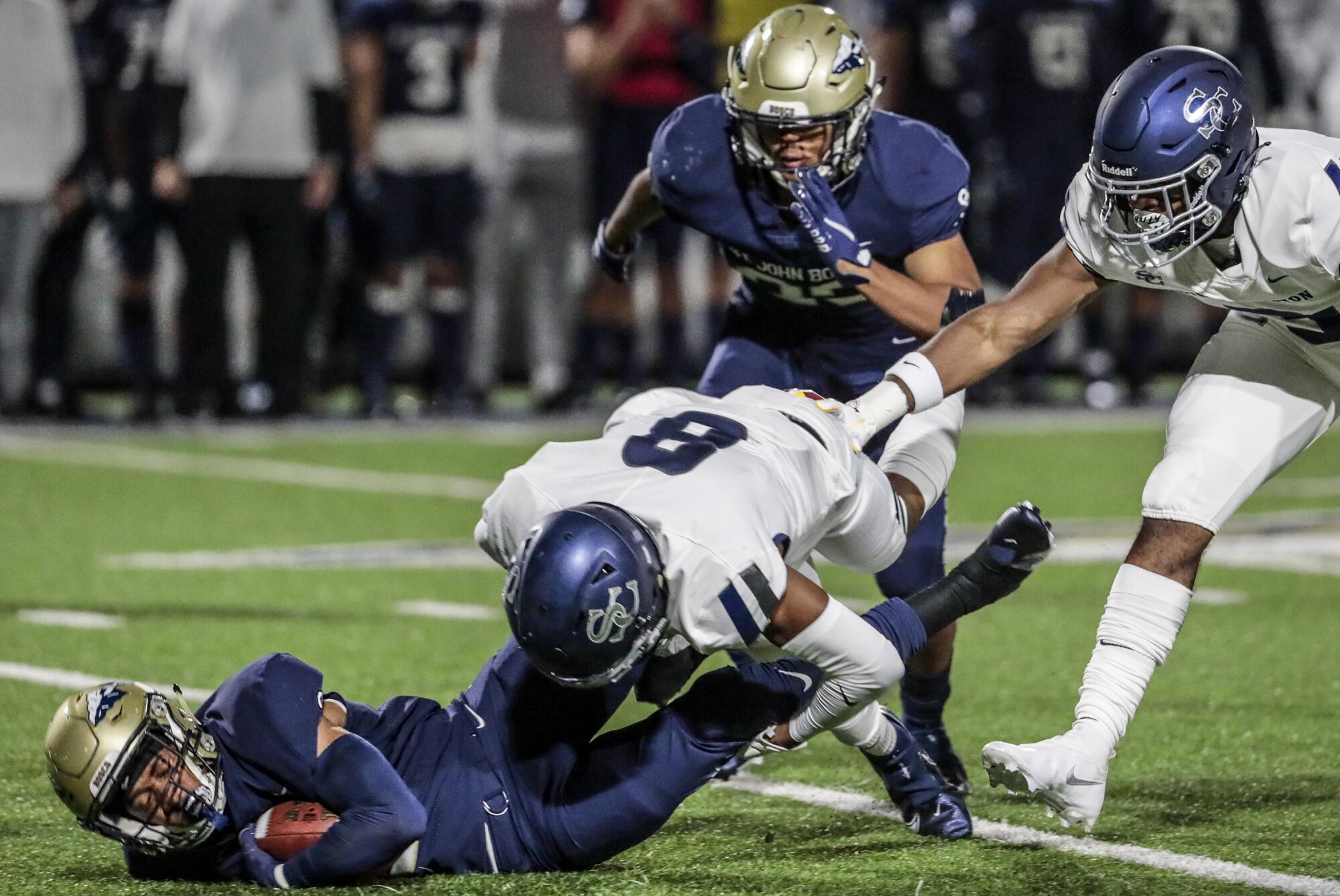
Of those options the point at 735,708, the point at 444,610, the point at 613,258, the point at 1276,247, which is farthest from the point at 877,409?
the point at 444,610

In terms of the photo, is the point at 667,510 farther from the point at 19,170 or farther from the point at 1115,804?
the point at 19,170

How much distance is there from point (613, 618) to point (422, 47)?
24.6ft

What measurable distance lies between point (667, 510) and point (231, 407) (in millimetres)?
7833

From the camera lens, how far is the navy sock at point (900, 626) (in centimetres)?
397

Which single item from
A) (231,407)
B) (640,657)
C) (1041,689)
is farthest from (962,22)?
(640,657)

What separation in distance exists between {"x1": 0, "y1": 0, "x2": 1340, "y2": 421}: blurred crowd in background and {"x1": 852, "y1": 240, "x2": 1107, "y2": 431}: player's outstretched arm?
6492 mm

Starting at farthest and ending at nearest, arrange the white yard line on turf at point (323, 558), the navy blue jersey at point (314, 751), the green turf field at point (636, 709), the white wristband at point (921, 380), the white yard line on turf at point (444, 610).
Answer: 1. the white yard line on turf at point (323, 558)
2. the white yard line on turf at point (444, 610)
3. the white wristband at point (921, 380)
4. the green turf field at point (636, 709)
5. the navy blue jersey at point (314, 751)

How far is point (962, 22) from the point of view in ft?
36.2

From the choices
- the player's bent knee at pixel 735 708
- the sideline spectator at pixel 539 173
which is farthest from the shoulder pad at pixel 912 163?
the sideline spectator at pixel 539 173

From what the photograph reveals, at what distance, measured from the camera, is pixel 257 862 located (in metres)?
3.74

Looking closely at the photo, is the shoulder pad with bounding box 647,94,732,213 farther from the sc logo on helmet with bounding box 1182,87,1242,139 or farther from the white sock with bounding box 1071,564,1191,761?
the white sock with bounding box 1071,564,1191,761

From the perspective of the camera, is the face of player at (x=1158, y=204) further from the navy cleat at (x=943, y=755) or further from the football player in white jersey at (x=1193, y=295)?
the navy cleat at (x=943, y=755)

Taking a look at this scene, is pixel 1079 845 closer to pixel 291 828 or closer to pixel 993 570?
pixel 993 570

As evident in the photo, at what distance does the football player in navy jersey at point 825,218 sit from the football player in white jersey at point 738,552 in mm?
357
